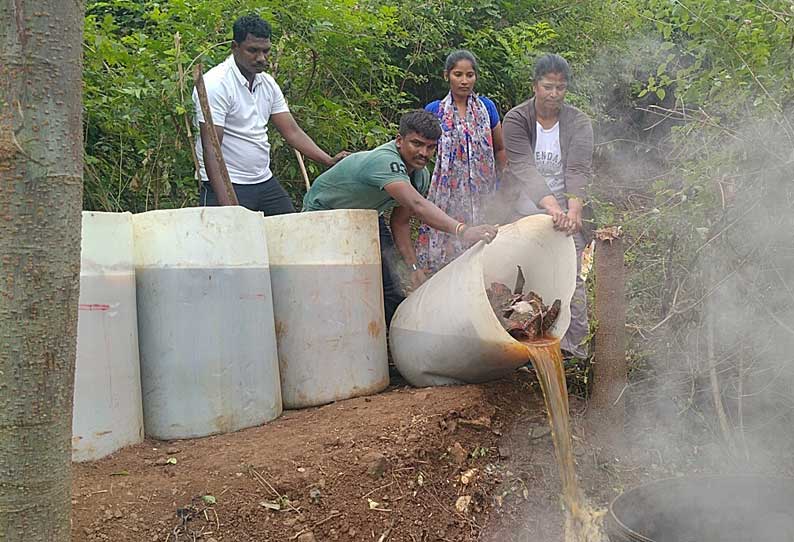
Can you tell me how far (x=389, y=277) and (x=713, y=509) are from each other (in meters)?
2.16

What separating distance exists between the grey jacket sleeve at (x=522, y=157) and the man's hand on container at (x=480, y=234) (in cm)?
73

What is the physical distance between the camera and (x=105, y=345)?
10.2 feet

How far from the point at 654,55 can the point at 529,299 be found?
1.52m

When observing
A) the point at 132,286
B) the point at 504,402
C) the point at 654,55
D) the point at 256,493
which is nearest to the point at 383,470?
the point at 256,493

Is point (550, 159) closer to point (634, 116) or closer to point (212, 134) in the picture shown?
point (212, 134)

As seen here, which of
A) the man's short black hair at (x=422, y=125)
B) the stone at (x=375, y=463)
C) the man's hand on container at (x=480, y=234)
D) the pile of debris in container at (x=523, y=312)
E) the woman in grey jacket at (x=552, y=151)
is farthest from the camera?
the woman in grey jacket at (x=552, y=151)

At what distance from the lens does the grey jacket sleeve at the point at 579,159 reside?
4402 millimetres

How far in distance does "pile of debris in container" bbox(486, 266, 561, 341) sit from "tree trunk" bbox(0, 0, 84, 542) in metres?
2.59

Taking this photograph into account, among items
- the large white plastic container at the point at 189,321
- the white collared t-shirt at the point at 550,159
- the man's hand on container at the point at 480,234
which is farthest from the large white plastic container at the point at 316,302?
the white collared t-shirt at the point at 550,159

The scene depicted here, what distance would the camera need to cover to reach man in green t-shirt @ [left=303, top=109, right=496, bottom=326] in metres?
3.94

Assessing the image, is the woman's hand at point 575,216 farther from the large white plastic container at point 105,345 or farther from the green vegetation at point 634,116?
the large white plastic container at point 105,345

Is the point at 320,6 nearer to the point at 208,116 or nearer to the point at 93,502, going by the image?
the point at 208,116

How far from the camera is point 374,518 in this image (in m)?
3.16

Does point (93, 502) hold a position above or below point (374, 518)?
above
